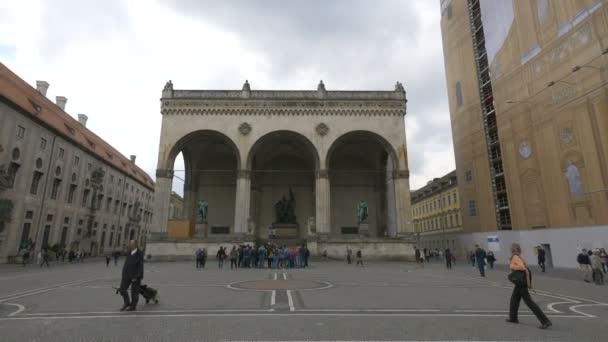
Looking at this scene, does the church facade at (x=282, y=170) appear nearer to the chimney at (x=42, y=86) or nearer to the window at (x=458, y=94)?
the window at (x=458, y=94)

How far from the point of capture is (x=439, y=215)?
5128cm

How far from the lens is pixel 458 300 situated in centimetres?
915

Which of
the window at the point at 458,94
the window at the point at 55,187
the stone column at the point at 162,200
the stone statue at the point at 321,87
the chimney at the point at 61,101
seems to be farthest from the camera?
the chimney at the point at 61,101

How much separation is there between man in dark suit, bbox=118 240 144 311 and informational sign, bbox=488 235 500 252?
102ft

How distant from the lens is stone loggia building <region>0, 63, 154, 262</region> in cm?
2864

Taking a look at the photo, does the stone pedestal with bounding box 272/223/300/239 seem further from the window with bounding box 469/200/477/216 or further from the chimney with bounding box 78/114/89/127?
the chimney with bounding box 78/114/89/127

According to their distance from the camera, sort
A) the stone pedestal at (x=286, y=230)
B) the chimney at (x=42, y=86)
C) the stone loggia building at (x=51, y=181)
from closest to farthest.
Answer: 1. the stone loggia building at (x=51, y=181)
2. the stone pedestal at (x=286, y=230)
3. the chimney at (x=42, y=86)

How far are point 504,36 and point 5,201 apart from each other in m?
44.9

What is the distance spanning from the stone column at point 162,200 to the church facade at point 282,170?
0.29 ft

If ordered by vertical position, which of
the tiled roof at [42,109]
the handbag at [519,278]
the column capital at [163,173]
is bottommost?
the handbag at [519,278]

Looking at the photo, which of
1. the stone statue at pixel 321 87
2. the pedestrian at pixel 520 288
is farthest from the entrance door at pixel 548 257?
the stone statue at pixel 321 87

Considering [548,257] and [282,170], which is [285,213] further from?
[548,257]

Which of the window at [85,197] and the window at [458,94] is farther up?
the window at [458,94]

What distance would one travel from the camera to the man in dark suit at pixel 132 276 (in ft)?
24.8
